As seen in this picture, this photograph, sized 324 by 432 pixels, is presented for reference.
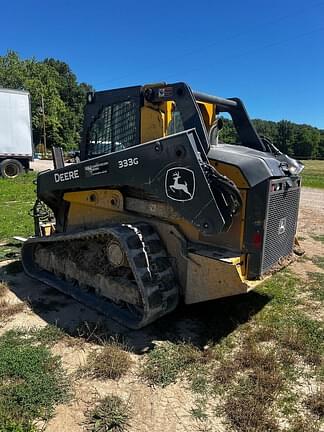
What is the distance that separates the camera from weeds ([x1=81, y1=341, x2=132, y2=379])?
344cm

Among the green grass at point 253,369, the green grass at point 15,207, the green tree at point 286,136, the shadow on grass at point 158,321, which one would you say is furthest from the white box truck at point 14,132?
the green tree at point 286,136

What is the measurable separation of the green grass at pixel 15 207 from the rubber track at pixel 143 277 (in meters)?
4.44

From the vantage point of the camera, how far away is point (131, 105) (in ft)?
15.2

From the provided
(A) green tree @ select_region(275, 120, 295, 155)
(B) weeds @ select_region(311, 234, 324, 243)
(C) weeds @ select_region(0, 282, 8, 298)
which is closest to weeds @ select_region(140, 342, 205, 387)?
(C) weeds @ select_region(0, 282, 8, 298)

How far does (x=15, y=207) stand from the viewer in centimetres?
1171

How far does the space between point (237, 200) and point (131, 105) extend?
1.82m

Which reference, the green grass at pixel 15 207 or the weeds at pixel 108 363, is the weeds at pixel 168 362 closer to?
the weeds at pixel 108 363

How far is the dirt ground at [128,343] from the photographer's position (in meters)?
2.89

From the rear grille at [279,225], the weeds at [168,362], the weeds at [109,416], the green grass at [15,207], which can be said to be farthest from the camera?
the green grass at [15,207]

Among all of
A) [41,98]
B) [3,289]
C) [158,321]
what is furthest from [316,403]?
[41,98]

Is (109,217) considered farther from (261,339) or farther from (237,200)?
(261,339)

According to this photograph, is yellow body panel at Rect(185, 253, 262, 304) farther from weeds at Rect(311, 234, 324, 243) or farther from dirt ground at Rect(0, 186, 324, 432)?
weeds at Rect(311, 234, 324, 243)

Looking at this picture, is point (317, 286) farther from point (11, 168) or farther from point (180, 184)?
point (11, 168)

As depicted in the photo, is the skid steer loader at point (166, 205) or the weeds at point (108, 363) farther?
the skid steer loader at point (166, 205)
